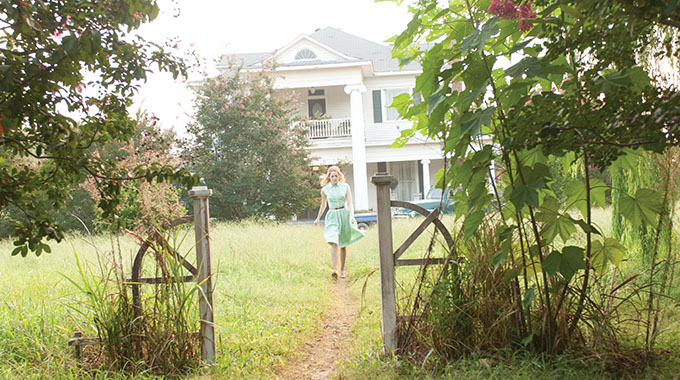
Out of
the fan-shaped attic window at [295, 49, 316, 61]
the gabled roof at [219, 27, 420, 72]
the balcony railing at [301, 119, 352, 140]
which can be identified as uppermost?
the gabled roof at [219, 27, 420, 72]

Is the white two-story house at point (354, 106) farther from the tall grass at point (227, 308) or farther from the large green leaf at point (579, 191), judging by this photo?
the large green leaf at point (579, 191)

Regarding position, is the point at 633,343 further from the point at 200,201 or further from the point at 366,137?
the point at 366,137

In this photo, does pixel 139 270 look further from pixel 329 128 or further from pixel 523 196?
pixel 329 128

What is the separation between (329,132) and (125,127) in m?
19.4

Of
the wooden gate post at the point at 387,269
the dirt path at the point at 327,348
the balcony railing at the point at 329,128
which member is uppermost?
the balcony railing at the point at 329,128

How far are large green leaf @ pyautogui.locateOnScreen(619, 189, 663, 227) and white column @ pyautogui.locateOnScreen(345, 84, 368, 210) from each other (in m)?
17.6

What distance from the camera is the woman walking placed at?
8273mm

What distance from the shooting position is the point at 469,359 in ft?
11.6

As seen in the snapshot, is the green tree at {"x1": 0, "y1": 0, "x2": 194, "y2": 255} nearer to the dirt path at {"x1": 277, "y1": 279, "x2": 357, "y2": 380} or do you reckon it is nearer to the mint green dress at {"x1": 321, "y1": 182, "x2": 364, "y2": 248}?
the dirt path at {"x1": 277, "y1": 279, "x2": 357, "y2": 380}

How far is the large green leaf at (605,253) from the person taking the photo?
3207mm

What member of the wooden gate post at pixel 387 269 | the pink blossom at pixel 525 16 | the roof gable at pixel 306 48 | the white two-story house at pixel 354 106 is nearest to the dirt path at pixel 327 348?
the wooden gate post at pixel 387 269

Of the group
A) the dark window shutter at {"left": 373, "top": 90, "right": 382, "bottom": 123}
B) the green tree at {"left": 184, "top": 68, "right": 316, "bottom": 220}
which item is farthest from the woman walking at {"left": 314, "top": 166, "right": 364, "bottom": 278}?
the dark window shutter at {"left": 373, "top": 90, "right": 382, "bottom": 123}

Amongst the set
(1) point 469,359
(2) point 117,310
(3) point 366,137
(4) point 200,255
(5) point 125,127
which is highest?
(3) point 366,137

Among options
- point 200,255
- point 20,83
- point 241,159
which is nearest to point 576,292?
point 200,255
